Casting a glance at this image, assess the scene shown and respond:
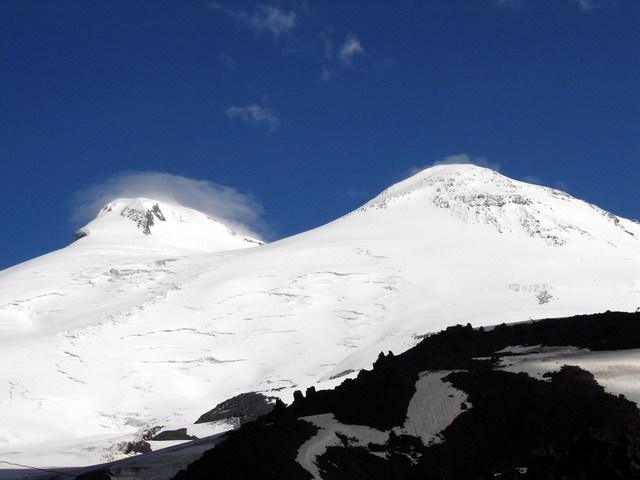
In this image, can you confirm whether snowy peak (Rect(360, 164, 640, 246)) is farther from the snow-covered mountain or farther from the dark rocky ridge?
the dark rocky ridge

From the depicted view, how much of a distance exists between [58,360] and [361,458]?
A: 3788 cm

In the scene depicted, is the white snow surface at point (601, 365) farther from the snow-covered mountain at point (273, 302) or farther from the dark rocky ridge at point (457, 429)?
the snow-covered mountain at point (273, 302)

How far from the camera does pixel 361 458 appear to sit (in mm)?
18344

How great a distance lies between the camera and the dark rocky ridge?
54.5 ft

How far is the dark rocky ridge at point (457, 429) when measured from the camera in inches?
654

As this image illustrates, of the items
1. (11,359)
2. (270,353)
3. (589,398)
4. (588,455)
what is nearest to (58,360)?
(11,359)

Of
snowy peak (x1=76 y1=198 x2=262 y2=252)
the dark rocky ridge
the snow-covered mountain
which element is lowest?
the dark rocky ridge

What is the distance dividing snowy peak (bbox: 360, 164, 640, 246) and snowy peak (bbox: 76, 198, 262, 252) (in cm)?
2792

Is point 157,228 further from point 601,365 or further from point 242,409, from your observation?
point 601,365

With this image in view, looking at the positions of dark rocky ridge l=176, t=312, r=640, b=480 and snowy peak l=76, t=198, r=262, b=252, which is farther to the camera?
snowy peak l=76, t=198, r=262, b=252

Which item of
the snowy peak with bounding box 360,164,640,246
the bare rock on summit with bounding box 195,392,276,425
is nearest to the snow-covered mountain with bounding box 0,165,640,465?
the snowy peak with bounding box 360,164,640,246

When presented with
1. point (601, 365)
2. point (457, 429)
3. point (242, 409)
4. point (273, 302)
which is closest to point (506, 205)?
point (273, 302)

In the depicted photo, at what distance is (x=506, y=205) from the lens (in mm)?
85938

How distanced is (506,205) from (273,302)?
1392 inches
